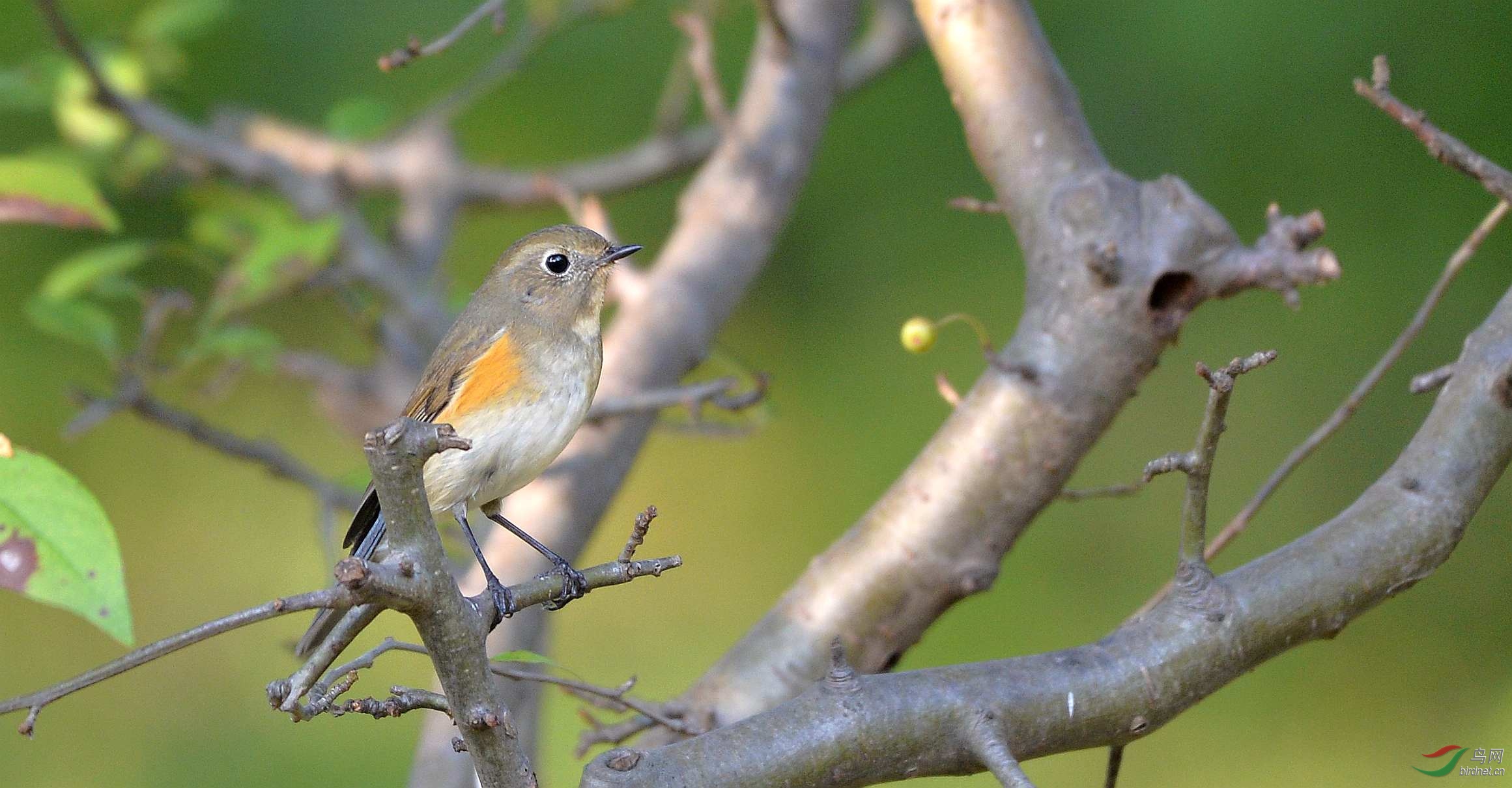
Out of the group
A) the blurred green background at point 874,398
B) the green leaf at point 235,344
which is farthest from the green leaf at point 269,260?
the blurred green background at point 874,398

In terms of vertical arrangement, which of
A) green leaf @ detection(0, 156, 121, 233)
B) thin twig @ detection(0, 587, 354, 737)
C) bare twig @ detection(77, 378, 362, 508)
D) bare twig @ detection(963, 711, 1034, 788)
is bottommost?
bare twig @ detection(963, 711, 1034, 788)

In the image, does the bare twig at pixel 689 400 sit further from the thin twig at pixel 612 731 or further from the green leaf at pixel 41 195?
the green leaf at pixel 41 195

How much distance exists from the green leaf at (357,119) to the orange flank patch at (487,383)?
1280mm

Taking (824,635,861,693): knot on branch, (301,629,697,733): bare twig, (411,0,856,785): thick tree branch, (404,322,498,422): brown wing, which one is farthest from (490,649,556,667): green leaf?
(411,0,856,785): thick tree branch

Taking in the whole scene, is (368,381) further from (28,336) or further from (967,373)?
(967,373)

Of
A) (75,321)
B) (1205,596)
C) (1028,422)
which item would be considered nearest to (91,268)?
(75,321)

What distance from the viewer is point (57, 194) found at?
184 cm

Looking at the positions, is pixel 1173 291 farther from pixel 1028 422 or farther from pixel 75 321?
pixel 75 321

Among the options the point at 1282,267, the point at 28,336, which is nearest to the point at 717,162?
the point at 1282,267

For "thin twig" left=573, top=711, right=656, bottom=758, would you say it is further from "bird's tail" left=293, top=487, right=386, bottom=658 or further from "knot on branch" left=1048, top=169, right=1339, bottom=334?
"knot on branch" left=1048, top=169, right=1339, bottom=334

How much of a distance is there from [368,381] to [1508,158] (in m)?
2.95

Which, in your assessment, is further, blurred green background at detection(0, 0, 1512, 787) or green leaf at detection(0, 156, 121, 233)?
blurred green background at detection(0, 0, 1512, 787)

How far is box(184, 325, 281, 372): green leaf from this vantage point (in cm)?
254

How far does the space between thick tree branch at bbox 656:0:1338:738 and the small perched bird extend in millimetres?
383
